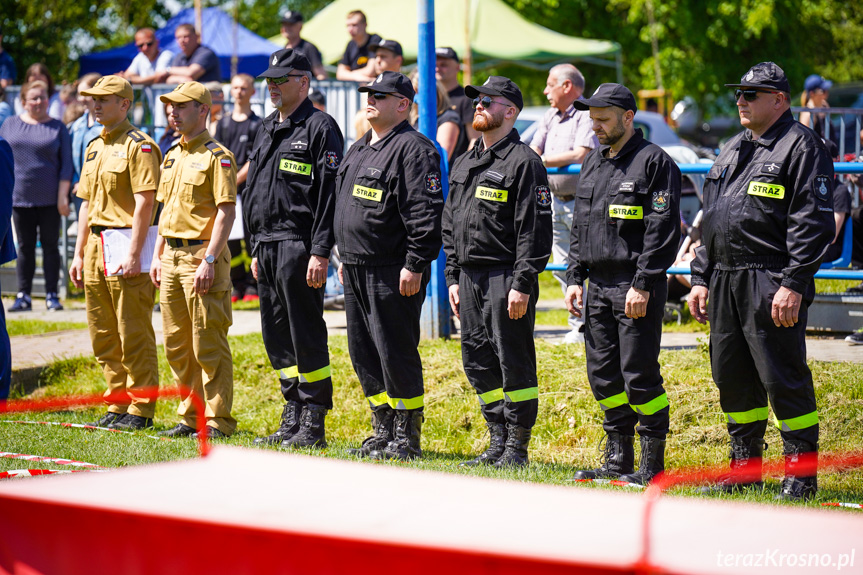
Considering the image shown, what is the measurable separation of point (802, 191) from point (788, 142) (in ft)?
0.96

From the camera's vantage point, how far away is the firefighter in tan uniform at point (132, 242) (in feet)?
23.5

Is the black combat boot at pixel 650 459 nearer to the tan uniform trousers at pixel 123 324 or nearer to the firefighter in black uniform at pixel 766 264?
the firefighter in black uniform at pixel 766 264

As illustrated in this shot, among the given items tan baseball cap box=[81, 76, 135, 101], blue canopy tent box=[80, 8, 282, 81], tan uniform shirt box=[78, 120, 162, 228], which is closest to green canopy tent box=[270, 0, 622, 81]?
blue canopy tent box=[80, 8, 282, 81]

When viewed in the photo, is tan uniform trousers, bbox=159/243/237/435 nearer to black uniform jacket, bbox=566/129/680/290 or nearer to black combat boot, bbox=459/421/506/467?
black combat boot, bbox=459/421/506/467

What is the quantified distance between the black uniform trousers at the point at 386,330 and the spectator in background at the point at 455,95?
9.53ft

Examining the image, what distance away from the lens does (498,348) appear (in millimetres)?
5898

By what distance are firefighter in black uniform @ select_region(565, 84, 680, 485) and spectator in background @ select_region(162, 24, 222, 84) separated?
7.56 m

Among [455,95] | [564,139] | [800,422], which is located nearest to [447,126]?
[455,95]

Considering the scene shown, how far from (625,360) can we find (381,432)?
173cm

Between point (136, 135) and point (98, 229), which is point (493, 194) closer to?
point (136, 135)

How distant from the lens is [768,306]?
5.07 metres

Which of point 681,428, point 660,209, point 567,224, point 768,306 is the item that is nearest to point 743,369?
point 768,306

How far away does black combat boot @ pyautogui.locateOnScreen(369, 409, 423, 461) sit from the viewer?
6.12 m

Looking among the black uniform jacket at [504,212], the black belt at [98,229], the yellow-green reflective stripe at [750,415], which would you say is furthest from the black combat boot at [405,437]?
the black belt at [98,229]
